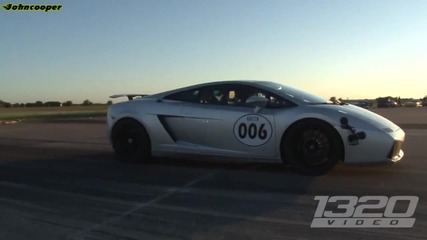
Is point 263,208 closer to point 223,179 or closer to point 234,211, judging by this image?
point 234,211

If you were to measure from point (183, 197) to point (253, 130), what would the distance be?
71.0 inches

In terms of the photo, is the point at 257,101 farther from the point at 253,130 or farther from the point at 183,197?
the point at 183,197

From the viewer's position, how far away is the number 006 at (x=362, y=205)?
4781 mm

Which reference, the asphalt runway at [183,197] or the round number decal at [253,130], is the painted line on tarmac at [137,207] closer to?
the asphalt runway at [183,197]

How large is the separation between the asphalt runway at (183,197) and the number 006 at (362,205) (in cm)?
11

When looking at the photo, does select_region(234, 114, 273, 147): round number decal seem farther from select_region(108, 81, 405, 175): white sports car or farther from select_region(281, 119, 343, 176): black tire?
select_region(281, 119, 343, 176): black tire

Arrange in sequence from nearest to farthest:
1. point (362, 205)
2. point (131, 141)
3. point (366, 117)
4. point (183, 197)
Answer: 1. point (362, 205)
2. point (183, 197)
3. point (366, 117)
4. point (131, 141)

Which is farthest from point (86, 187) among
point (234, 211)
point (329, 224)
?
point (329, 224)

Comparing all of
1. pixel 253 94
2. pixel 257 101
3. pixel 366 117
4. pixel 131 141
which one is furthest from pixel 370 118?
pixel 131 141

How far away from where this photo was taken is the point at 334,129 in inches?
255

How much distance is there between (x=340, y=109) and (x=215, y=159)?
259 cm

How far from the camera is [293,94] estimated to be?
7.25 m

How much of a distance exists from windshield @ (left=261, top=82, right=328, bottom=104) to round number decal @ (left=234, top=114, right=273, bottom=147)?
52cm

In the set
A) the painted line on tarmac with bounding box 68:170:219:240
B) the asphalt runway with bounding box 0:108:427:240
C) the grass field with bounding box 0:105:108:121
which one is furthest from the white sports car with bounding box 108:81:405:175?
the grass field with bounding box 0:105:108:121
